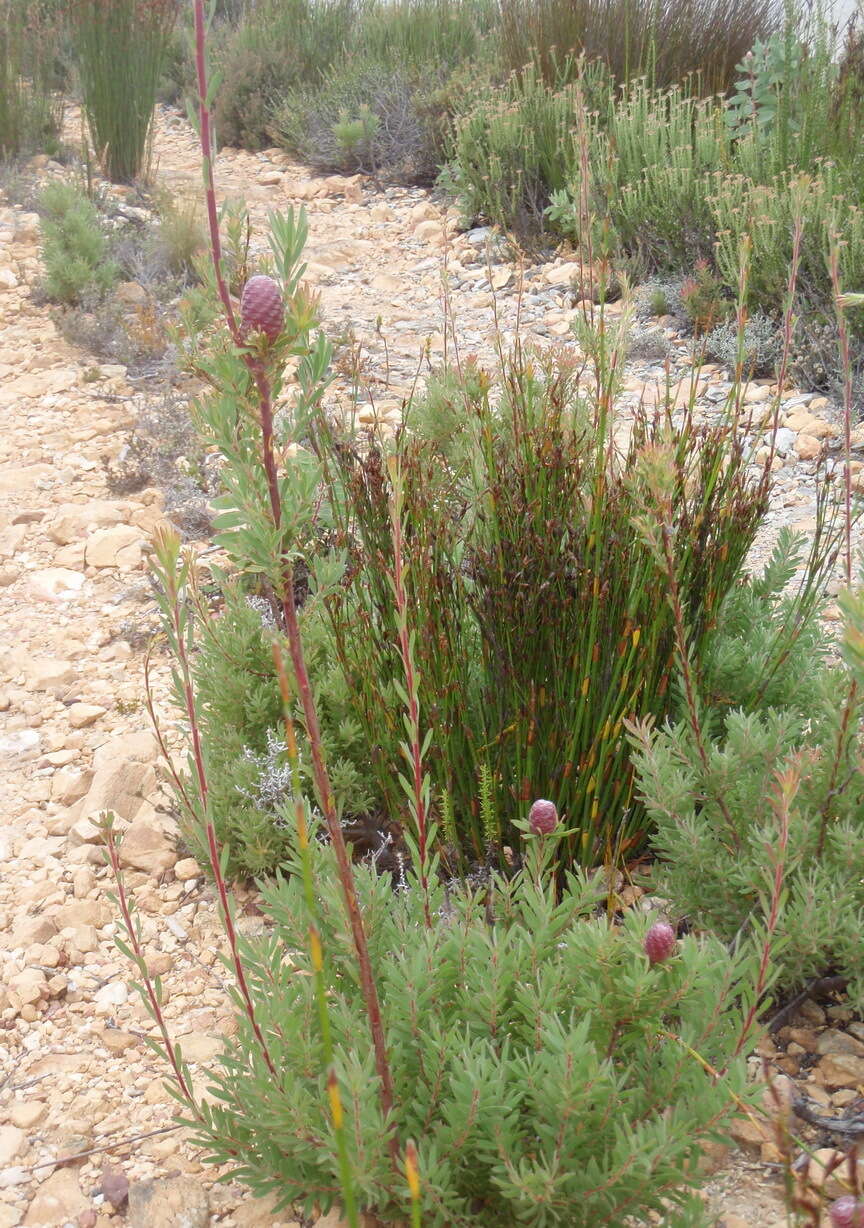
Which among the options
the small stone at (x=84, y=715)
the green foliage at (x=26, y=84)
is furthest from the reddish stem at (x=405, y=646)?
the green foliage at (x=26, y=84)

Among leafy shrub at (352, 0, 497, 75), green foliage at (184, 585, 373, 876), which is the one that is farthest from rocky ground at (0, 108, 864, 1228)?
leafy shrub at (352, 0, 497, 75)

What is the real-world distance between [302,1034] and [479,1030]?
23cm

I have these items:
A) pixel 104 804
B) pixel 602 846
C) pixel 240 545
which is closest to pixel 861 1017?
pixel 602 846

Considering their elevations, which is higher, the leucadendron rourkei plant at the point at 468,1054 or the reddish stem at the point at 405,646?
the reddish stem at the point at 405,646

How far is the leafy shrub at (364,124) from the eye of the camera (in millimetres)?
7824

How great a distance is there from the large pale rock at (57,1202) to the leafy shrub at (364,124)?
7297 mm

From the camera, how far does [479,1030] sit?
4.57ft

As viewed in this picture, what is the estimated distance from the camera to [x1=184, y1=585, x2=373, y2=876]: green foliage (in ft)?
7.34

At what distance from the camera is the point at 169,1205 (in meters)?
1.54

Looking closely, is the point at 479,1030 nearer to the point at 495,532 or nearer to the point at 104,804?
the point at 495,532

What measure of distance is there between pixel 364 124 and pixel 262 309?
777cm

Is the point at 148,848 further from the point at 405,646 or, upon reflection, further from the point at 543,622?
the point at 405,646

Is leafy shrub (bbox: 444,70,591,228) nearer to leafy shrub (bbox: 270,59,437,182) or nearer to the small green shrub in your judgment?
leafy shrub (bbox: 270,59,437,182)

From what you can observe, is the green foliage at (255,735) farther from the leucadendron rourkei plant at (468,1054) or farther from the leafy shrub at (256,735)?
the leucadendron rourkei plant at (468,1054)
